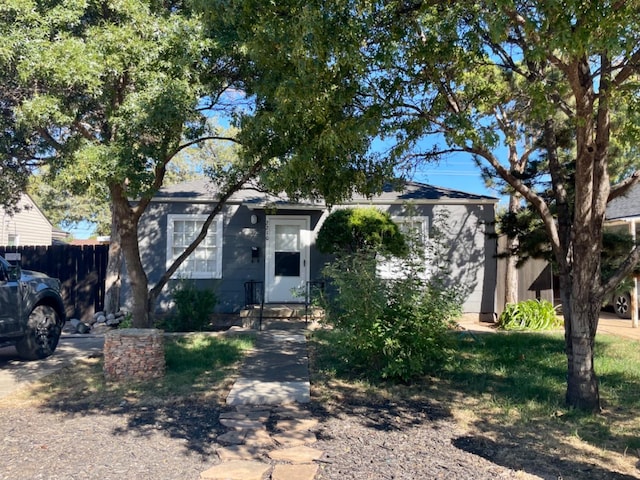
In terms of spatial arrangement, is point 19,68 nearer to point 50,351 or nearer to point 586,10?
point 50,351

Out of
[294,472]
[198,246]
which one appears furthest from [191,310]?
[294,472]

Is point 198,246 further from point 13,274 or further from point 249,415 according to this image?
point 249,415

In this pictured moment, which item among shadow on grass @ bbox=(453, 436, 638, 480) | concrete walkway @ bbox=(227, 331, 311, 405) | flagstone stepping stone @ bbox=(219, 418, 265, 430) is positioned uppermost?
concrete walkway @ bbox=(227, 331, 311, 405)

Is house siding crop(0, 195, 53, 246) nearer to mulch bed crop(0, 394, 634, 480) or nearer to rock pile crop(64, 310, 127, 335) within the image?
rock pile crop(64, 310, 127, 335)

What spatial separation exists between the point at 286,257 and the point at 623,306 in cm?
880

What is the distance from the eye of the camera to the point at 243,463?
13.6 ft

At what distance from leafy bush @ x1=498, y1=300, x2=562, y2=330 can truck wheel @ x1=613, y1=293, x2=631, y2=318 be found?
2.49 metres

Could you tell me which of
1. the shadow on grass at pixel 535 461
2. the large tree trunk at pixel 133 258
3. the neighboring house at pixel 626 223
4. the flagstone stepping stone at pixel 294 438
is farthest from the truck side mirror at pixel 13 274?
the neighboring house at pixel 626 223

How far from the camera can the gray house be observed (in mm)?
12328

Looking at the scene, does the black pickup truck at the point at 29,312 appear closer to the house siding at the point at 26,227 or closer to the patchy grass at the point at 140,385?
the patchy grass at the point at 140,385

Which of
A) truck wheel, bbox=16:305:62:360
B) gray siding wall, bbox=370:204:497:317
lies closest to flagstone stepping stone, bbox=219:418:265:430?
truck wheel, bbox=16:305:62:360

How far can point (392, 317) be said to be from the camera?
6.39 m

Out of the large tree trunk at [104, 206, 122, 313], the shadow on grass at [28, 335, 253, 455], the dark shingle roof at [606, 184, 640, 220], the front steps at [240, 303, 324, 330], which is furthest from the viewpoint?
the dark shingle roof at [606, 184, 640, 220]

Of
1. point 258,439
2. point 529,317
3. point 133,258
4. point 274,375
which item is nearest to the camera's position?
point 258,439
